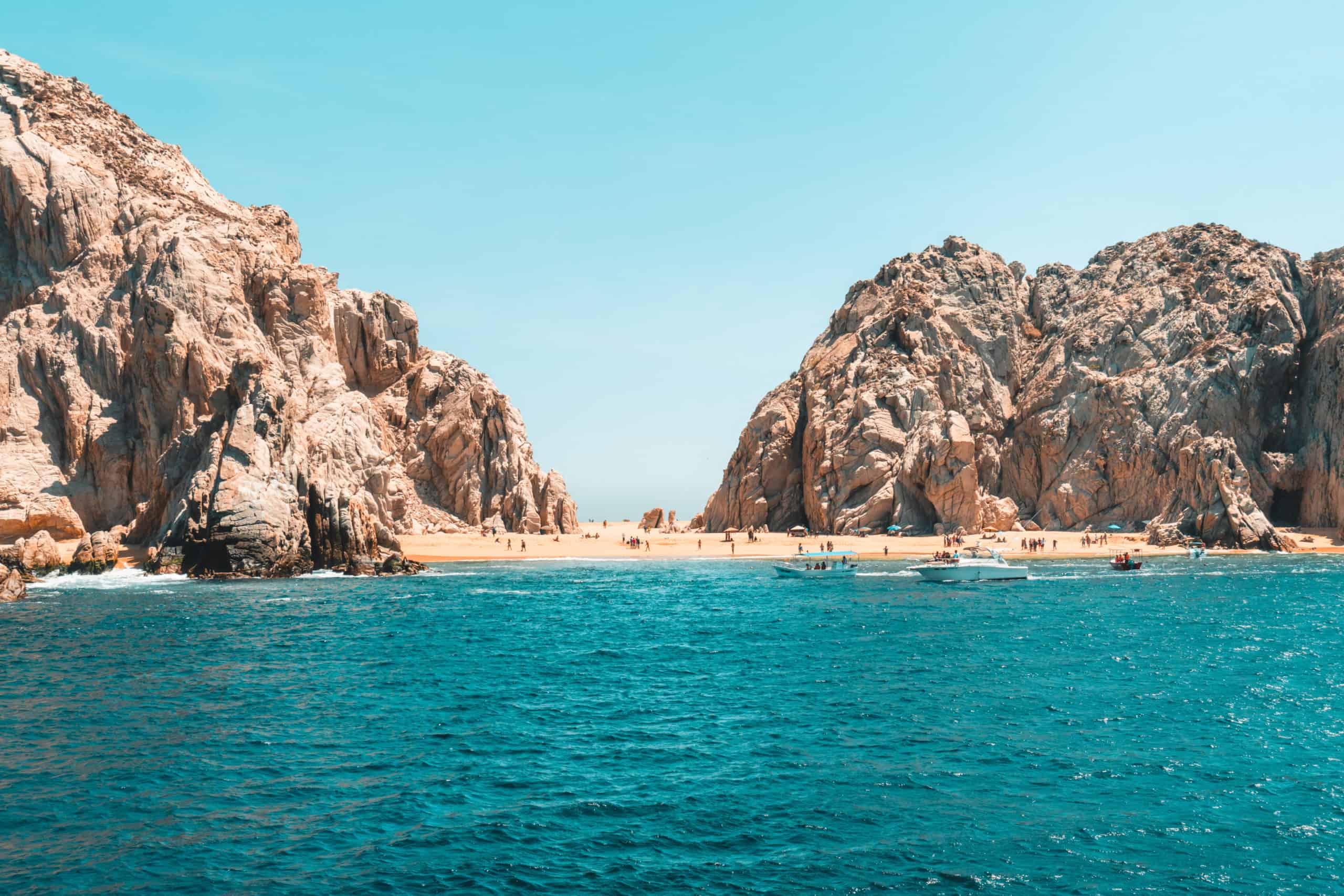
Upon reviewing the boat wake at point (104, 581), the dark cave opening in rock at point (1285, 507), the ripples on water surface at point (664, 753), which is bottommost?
the ripples on water surface at point (664, 753)

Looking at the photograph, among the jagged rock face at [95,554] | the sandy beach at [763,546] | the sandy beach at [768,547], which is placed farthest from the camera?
the sandy beach at [763,546]

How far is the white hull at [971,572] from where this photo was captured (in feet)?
235

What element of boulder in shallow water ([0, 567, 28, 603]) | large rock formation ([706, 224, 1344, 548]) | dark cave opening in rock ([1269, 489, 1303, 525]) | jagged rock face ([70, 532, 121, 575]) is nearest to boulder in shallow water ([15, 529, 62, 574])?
jagged rock face ([70, 532, 121, 575])

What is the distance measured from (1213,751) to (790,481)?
8814 centimetres

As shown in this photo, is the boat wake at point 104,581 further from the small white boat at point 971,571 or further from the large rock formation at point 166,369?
the small white boat at point 971,571

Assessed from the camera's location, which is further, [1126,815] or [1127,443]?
[1127,443]

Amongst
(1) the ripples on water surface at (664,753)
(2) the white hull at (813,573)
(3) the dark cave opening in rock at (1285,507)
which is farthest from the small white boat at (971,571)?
(3) the dark cave opening in rock at (1285,507)

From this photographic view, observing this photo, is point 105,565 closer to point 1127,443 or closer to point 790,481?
point 790,481

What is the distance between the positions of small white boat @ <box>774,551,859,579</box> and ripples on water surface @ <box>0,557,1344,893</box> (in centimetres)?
2369

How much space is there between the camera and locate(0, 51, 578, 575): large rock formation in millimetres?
67875

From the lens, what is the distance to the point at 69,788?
75.8ft

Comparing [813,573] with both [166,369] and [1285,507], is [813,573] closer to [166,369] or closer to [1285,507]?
[166,369]

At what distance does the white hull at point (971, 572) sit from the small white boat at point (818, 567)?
23.1 ft

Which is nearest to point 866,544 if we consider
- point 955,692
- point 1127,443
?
point 1127,443
